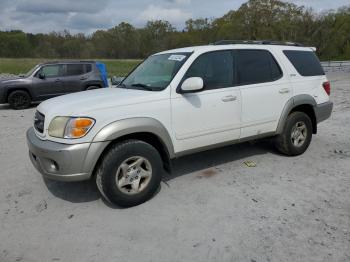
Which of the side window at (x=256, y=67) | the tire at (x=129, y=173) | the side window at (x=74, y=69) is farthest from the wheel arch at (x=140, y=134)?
the side window at (x=74, y=69)

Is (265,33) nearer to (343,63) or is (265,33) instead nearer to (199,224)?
(343,63)

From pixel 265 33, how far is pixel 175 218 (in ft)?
193

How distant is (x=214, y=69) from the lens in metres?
4.62

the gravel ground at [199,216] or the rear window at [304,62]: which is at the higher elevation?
the rear window at [304,62]

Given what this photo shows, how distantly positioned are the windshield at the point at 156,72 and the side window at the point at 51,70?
26.2ft

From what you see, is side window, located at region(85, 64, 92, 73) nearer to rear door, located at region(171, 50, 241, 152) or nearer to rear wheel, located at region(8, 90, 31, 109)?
rear wheel, located at region(8, 90, 31, 109)

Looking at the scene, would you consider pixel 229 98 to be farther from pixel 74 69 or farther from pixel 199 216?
pixel 74 69

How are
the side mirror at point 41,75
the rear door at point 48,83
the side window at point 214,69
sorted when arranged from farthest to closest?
the side mirror at point 41,75 → the rear door at point 48,83 → the side window at point 214,69

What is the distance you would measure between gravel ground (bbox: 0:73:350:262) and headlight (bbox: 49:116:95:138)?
93 centimetres

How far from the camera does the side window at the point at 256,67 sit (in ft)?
15.9

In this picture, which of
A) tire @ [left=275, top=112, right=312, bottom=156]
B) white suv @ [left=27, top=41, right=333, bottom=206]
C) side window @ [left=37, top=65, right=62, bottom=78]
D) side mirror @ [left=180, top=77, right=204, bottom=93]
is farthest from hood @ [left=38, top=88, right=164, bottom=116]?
side window @ [left=37, top=65, right=62, bottom=78]

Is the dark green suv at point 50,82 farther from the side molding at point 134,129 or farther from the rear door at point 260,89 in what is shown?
the side molding at point 134,129

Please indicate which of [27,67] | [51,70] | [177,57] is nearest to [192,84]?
[177,57]

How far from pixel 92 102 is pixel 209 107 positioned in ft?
4.76
